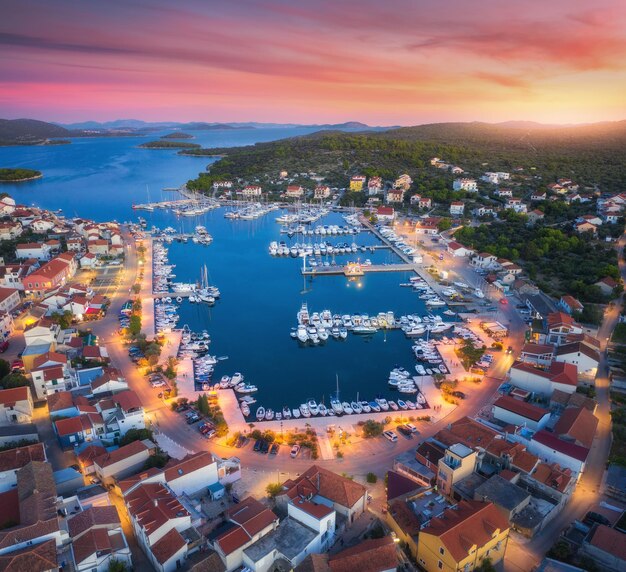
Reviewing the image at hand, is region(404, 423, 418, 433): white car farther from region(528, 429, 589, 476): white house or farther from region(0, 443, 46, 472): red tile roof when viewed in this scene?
region(0, 443, 46, 472): red tile roof

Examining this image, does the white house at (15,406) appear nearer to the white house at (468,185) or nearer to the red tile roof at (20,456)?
the red tile roof at (20,456)

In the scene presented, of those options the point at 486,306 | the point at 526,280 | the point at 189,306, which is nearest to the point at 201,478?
the point at 189,306

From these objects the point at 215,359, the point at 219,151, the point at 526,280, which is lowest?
the point at 215,359

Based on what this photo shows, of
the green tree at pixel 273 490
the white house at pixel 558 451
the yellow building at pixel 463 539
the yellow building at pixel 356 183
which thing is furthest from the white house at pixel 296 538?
the yellow building at pixel 356 183

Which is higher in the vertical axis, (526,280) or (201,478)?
(526,280)

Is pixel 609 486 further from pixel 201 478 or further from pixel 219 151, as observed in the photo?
pixel 219 151

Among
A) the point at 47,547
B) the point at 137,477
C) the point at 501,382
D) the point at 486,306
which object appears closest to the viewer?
the point at 47,547

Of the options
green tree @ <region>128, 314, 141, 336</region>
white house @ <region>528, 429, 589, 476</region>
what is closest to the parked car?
white house @ <region>528, 429, 589, 476</region>
